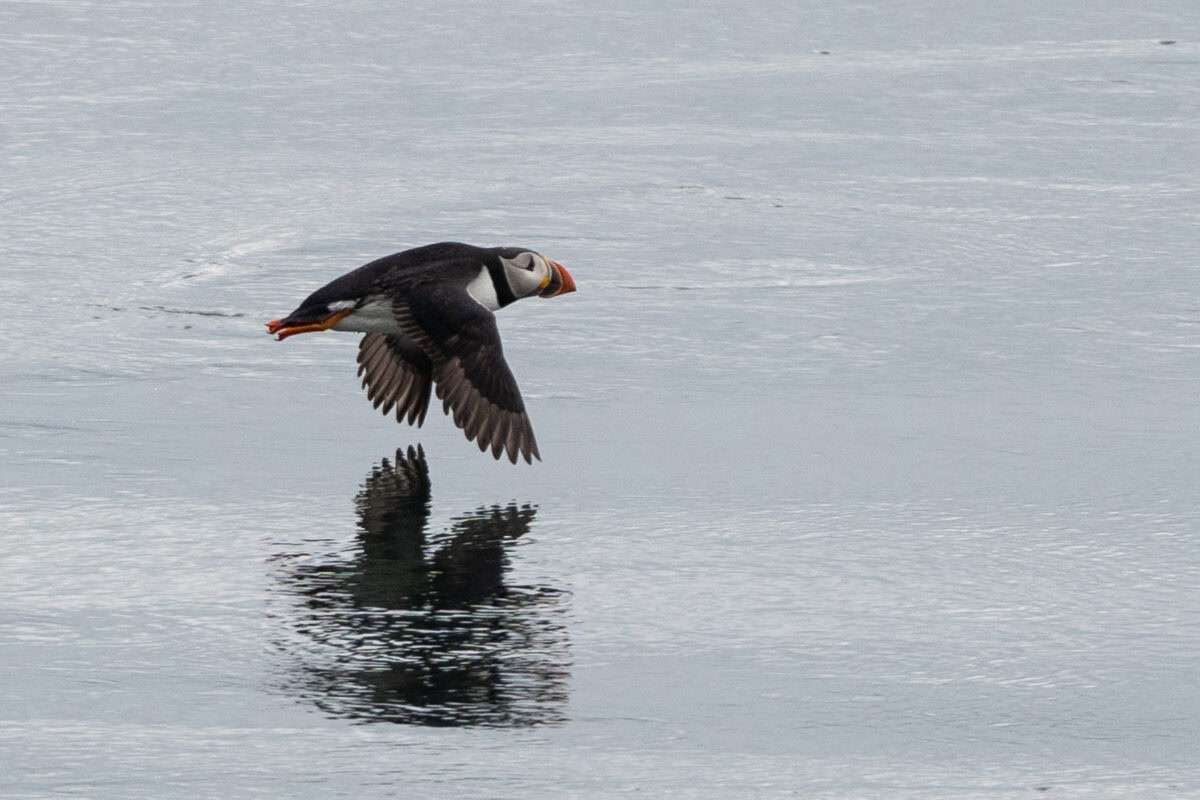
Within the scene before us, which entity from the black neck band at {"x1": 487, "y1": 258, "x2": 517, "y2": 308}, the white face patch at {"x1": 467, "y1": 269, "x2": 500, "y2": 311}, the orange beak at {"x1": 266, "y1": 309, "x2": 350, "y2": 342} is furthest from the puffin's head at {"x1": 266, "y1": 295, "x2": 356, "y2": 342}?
the black neck band at {"x1": 487, "y1": 258, "x2": 517, "y2": 308}

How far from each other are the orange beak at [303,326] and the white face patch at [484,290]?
48 cm

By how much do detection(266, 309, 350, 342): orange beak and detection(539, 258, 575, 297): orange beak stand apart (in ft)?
2.86

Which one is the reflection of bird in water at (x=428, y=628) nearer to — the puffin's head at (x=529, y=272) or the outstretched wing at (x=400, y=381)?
the outstretched wing at (x=400, y=381)

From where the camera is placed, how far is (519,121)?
11023 mm

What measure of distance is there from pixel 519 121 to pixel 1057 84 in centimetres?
300

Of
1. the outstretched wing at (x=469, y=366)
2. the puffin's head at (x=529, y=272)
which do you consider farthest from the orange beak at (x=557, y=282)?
the outstretched wing at (x=469, y=366)

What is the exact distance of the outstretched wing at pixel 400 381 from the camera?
692cm

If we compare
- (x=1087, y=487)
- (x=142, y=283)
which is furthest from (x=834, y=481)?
A: (x=142, y=283)

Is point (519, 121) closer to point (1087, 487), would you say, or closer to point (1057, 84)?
point (1057, 84)

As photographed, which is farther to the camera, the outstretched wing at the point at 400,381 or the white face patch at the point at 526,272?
the white face patch at the point at 526,272

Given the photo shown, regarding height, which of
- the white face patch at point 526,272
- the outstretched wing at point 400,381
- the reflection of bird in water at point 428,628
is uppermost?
the white face patch at point 526,272

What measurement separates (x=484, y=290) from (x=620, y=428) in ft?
3.01

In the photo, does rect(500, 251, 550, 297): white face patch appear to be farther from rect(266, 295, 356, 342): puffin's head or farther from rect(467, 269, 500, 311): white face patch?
rect(266, 295, 356, 342): puffin's head

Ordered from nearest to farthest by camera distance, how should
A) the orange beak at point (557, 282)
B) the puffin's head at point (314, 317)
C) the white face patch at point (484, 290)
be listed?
the puffin's head at point (314, 317) < the white face patch at point (484, 290) < the orange beak at point (557, 282)
